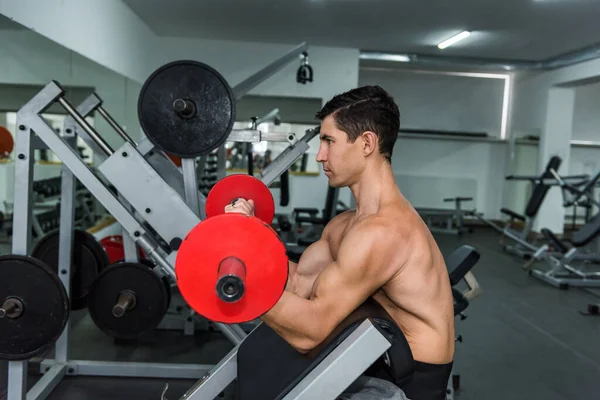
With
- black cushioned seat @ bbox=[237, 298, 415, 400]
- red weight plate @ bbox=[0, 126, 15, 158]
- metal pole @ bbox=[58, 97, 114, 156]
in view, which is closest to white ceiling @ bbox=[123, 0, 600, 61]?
red weight plate @ bbox=[0, 126, 15, 158]

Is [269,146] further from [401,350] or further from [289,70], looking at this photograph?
[401,350]

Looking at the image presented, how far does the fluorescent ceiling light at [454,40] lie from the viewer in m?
4.87

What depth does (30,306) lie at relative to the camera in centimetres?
168

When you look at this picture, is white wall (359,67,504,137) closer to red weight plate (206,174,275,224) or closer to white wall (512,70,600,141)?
white wall (512,70,600,141)

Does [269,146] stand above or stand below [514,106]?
below

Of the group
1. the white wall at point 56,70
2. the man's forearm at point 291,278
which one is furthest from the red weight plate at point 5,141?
the man's forearm at point 291,278

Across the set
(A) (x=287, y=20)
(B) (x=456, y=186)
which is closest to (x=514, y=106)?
(B) (x=456, y=186)

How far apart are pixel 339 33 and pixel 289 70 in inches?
34.9

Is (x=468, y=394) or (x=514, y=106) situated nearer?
(x=468, y=394)

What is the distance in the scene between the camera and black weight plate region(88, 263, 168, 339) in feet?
6.95

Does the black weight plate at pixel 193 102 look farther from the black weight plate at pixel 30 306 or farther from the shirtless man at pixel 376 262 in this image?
the shirtless man at pixel 376 262

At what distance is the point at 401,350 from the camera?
98cm

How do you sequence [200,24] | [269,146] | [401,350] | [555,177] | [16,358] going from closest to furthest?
[401,350], [16,358], [555,177], [200,24], [269,146]

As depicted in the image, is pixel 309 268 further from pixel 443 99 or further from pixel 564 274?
pixel 443 99
